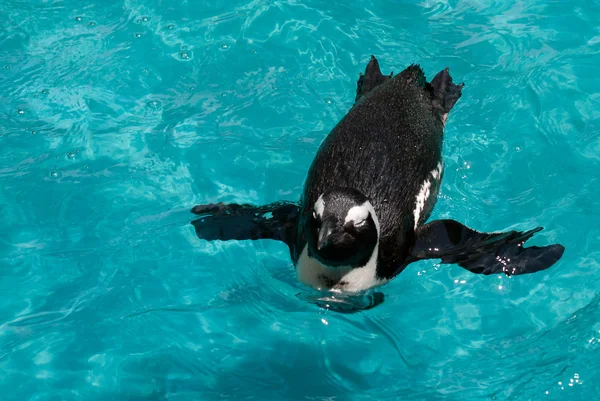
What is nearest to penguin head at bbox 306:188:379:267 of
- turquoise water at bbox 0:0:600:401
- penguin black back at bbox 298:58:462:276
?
penguin black back at bbox 298:58:462:276

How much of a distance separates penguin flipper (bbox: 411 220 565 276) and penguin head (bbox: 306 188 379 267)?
47 cm

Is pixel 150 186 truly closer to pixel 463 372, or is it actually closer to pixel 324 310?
pixel 324 310

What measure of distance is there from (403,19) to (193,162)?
2386 mm

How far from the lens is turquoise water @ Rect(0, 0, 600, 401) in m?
4.12

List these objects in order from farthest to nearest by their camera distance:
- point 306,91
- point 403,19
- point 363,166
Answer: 1. point 403,19
2. point 306,91
3. point 363,166

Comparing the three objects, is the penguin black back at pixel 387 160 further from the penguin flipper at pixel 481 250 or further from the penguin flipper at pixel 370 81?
the penguin flipper at pixel 370 81

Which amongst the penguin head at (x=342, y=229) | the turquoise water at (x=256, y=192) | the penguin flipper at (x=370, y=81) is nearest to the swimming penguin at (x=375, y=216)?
the penguin head at (x=342, y=229)

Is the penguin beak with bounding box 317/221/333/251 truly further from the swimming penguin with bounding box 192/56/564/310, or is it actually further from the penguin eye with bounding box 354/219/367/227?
the penguin eye with bounding box 354/219/367/227

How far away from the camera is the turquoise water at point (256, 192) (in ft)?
13.5

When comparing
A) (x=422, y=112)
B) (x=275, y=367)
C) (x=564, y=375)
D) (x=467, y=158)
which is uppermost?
(x=422, y=112)

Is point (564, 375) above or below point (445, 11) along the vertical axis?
below

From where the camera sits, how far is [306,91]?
575cm

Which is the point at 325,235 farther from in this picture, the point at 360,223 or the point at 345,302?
the point at 345,302

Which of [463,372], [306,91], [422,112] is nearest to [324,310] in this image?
[463,372]
